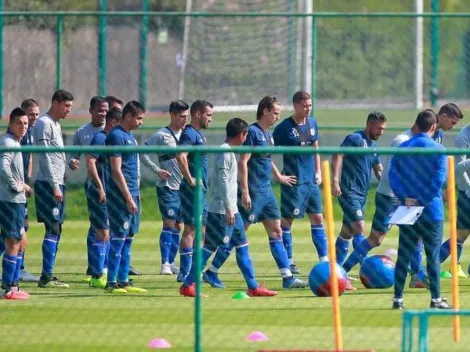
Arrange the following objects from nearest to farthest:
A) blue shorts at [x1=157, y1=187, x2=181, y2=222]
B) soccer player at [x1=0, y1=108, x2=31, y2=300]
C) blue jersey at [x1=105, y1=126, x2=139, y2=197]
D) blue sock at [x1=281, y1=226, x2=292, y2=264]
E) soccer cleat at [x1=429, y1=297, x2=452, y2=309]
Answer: soccer cleat at [x1=429, y1=297, x2=452, y2=309] → soccer player at [x1=0, y1=108, x2=31, y2=300] → blue jersey at [x1=105, y1=126, x2=139, y2=197] → blue sock at [x1=281, y1=226, x2=292, y2=264] → blue shorts at [x1=157, y1=187, x2=181, y2=222]

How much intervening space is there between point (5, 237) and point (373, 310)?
12.8ft

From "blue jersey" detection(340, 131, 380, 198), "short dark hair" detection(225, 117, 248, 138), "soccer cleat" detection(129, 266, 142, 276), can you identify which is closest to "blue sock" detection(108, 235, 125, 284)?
"short dark hair" detection(225, 117, 248, 138)

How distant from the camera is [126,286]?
15109 millimetres

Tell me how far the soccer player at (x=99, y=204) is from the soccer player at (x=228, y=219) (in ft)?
4.86

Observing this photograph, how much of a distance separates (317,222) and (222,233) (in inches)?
87.5

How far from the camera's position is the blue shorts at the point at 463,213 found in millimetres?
16188

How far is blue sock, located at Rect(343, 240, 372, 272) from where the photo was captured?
1558 cm

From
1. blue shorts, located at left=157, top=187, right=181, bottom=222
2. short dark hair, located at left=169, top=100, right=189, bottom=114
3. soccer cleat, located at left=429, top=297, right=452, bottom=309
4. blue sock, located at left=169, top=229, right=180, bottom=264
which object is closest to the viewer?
soccer cleat, located at left=429, top=297, right=452, bottom=309

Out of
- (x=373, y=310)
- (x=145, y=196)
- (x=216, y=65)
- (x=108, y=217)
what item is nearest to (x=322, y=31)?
(x=216, y=65)

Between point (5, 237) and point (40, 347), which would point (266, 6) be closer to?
point (5, 237)

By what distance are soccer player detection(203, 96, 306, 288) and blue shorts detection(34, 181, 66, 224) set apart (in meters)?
1.81

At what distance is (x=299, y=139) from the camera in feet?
53.5

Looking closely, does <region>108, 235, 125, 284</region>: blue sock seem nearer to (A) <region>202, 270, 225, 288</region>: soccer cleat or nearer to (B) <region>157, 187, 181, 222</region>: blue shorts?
(A) <region>202, 270, 225, 288</region>: soccer cleat

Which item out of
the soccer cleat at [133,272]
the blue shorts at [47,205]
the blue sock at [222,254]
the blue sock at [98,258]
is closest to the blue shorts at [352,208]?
the blue sock at [222,254]
